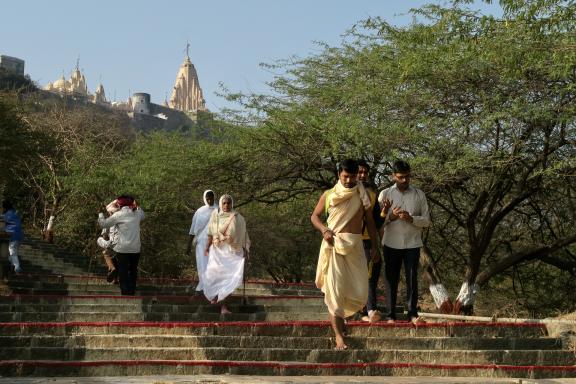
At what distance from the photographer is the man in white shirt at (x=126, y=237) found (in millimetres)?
12625

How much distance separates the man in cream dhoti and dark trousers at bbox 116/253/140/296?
5.22 metres

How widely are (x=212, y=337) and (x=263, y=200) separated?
11130mm

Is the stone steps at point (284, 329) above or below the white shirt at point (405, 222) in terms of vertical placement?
below

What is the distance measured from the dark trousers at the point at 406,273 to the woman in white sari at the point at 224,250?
9.17 ft

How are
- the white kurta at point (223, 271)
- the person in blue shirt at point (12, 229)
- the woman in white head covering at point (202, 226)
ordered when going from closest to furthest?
the white kurta at point (223, 271) < the woman in white head covering at point (202, 226) < the person in blue shirt at point (12, 229)

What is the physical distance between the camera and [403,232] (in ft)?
30.5

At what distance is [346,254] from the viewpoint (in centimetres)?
814

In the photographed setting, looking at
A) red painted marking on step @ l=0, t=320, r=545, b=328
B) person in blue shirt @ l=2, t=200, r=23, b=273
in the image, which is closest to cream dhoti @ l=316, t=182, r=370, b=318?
red painted marking on step @ l=0, t=320, r=545, b=328

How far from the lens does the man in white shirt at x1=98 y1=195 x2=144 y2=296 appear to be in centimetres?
1262

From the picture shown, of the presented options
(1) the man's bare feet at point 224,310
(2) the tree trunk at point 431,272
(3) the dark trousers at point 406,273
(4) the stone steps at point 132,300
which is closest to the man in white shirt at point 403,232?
(3) the dark trousers at point 406,273

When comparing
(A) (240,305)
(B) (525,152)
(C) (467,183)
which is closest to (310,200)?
(C) (467,183)

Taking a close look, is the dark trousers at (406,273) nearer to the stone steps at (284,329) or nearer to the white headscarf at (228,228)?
the stone steps at (284,329)

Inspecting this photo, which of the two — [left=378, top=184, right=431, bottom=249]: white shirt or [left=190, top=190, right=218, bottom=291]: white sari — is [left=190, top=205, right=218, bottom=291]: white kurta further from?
[left=378, top=184, right=431, bottom=249]: white shirt

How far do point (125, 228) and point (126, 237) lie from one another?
138 millimetres
